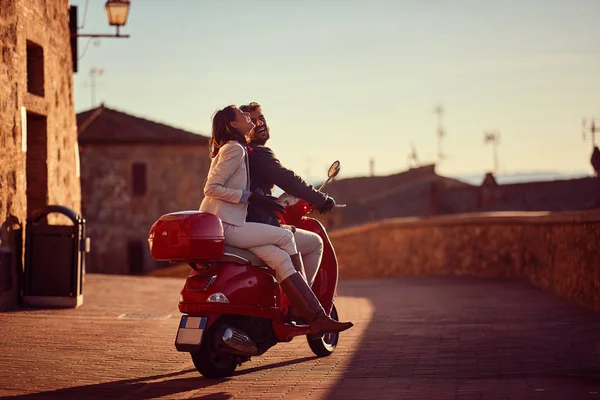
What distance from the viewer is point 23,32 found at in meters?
13.5

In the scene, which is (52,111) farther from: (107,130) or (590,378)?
(107,130)

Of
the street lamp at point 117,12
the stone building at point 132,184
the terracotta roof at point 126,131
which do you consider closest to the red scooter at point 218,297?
the street lamp at point 117,12

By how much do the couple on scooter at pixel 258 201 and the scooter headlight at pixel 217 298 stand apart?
1.30ft

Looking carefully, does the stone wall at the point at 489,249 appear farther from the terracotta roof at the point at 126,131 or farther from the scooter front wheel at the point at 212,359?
the terracotta roof at the point at 126,131

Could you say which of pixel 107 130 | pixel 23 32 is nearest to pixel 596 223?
pixel 23 32

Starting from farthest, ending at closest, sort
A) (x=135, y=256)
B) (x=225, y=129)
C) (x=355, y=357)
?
(x=135, y=256)
(x=355, y=357)
(x=225, y=129)

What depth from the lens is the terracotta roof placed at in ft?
148

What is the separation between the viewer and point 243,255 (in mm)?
7621

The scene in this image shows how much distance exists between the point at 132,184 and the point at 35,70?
100 feet

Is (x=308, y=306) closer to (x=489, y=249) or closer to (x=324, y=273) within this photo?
(x=324, y=273)

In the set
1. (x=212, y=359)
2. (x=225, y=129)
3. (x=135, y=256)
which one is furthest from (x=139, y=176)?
(x=212, y=359)

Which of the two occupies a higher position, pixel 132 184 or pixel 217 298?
pixel 132 184

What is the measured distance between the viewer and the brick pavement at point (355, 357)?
689 centimetres

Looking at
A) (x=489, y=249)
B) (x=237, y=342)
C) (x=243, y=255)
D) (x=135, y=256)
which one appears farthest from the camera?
(x=135, y=256)
